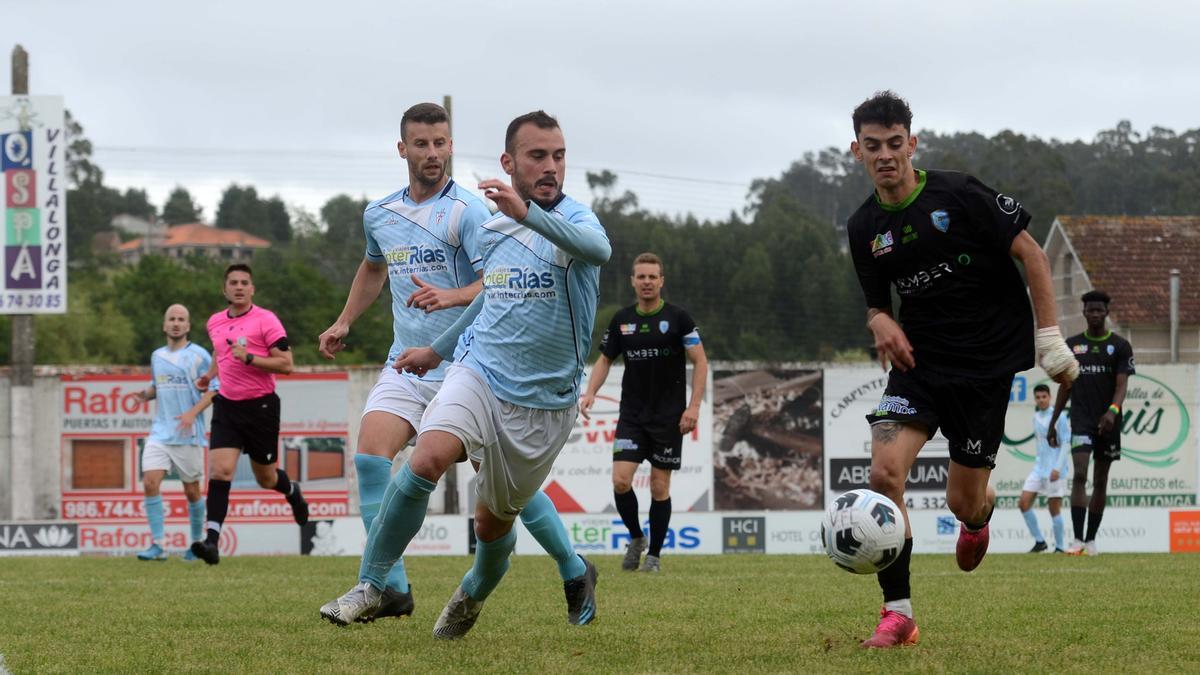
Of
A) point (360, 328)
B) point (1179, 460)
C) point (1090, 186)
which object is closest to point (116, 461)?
point (1179, 460)

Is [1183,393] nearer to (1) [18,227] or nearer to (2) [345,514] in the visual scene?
(2) [345,514]

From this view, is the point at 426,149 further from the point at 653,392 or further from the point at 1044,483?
the point at 1044,483

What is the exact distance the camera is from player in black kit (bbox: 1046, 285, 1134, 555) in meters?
13.9

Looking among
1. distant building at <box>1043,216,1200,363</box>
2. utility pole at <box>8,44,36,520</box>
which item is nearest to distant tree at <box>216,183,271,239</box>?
distant building at <box>1043,216,1200,363</box>

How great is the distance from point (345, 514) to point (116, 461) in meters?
3.57

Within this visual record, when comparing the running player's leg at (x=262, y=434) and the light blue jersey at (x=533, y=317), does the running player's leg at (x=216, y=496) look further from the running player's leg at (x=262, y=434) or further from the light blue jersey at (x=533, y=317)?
the light blue jersey at (x=533, y=317)

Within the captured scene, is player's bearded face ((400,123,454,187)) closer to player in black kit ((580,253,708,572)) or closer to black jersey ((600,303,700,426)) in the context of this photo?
player in black kit ((580,253,708,572))

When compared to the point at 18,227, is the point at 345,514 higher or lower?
lower

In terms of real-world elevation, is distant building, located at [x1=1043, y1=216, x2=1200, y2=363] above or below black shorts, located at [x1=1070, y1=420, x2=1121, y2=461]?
above

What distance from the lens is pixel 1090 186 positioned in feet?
166

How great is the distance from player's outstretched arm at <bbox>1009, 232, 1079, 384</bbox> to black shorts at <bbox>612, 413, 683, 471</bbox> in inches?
247

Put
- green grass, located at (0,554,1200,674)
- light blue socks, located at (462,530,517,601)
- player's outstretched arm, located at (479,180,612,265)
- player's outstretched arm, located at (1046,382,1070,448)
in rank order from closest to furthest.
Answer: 1. player's outstretched arm, located at (479,180,612,265)
2. green grass, located at (0,554,1200,674)
3. light blue socks, located at (462,530,517,601)
4. player's outstretched arm, located at (1046,382,1070,448)

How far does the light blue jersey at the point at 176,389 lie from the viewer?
14547mm

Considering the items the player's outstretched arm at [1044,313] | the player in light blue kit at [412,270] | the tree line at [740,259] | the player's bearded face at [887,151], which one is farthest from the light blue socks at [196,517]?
the tree line at [740,259]
